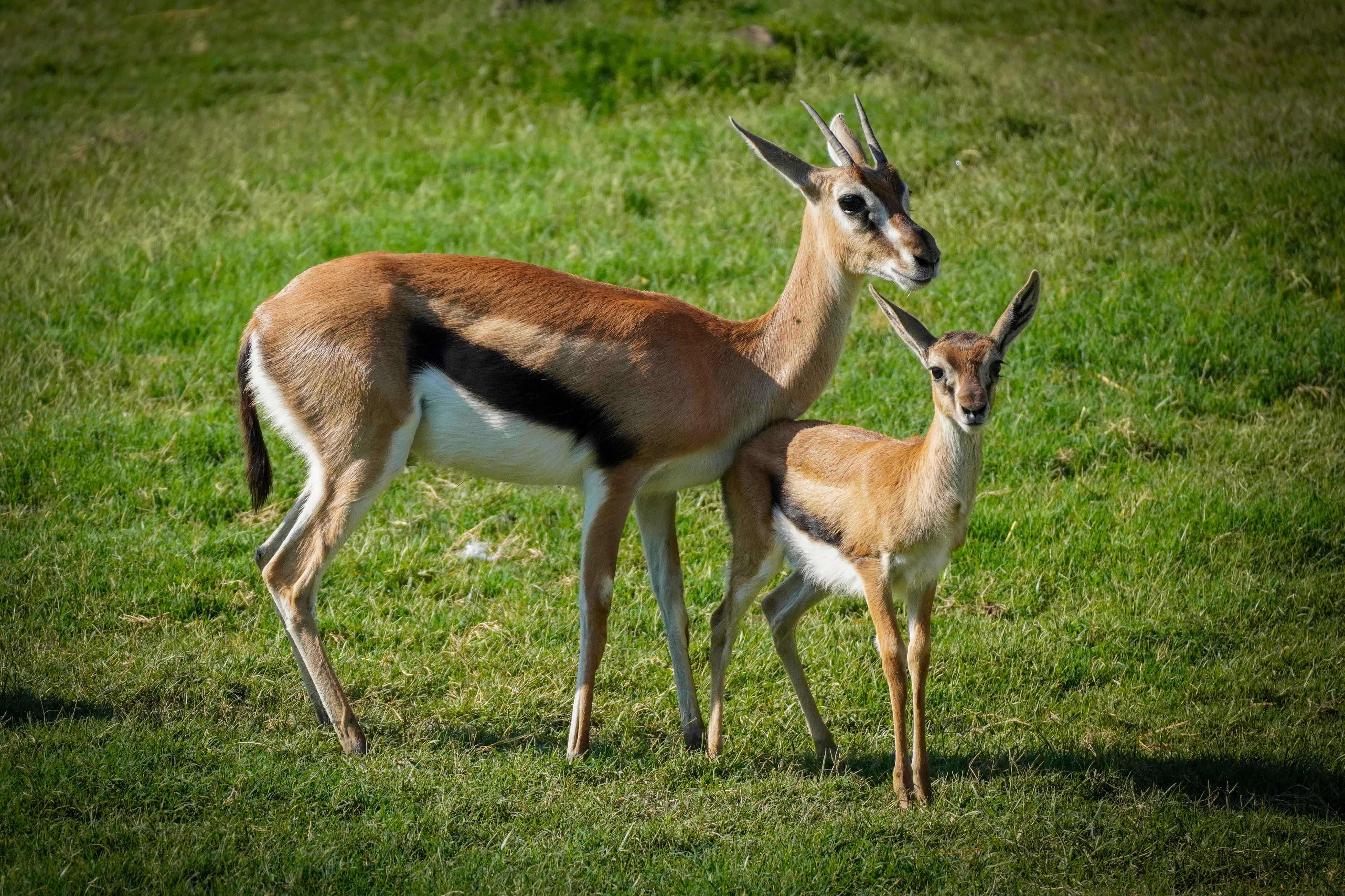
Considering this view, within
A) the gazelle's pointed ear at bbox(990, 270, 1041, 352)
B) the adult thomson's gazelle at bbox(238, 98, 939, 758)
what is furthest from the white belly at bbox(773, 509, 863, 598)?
the gazelle's pointed ear at bbox(990, 270, 1041, 352)

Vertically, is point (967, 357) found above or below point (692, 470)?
above

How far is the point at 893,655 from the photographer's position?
16.9 ft

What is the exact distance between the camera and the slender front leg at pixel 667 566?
598cm

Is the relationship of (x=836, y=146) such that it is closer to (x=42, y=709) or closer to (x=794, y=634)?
(x=794, y=634)

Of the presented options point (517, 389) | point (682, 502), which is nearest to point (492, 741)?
point (517, 389)

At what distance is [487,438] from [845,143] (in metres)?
2.25

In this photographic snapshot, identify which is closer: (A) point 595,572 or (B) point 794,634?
(A) point 595,572

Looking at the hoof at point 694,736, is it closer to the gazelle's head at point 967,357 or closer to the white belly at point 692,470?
the white belly at point 692,470

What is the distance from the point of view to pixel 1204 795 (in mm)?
5289

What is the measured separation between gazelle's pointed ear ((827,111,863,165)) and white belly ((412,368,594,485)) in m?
1.85

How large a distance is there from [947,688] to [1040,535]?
1.37 metres

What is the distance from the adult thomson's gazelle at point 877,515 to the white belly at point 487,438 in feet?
2.47

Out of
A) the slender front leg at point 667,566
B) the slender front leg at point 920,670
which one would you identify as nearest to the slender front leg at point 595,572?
the slender front leg at point 667,566

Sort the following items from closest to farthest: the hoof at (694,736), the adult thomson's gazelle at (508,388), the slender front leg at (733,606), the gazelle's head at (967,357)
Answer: the gazelle's head at (967,357)
the adult thomson's gazelle at (508,388)
the slender front leg at (733,606)
the hoof at (694,736)
